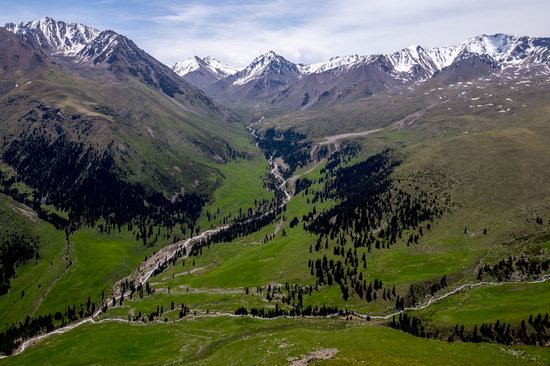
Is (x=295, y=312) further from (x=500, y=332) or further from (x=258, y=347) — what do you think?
(x=500, y=332)

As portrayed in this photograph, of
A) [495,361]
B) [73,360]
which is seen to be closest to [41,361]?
[73,360]

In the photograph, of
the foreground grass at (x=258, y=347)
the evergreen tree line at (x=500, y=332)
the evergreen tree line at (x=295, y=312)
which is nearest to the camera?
the foreground grass at (x=258, y=347)

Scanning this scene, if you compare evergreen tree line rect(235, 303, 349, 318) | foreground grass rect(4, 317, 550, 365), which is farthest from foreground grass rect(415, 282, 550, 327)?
evergreen tree line rect(235, 303, 349, 318)

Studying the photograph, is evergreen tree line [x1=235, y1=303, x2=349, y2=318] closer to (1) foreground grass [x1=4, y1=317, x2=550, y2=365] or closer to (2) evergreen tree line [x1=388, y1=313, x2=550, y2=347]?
(1) foreground grass [x1=4, y1=317, x2=550, y2=365]

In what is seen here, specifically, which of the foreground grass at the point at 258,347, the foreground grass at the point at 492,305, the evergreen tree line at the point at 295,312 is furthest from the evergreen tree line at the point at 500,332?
the evergreen tree line at the point at 295,312

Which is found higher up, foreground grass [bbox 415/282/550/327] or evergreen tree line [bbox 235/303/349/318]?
foreground grass [bbox 415/282/550/327]

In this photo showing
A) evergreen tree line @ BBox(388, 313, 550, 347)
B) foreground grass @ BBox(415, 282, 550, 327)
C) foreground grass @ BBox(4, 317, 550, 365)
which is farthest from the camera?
foreground grass @ BBox(415, 282, 550, 327)

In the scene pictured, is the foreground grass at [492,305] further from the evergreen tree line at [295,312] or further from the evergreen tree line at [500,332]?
the evergreen tree line at [295,312]

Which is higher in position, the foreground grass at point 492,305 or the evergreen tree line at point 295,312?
the foreground grass at point 492,305

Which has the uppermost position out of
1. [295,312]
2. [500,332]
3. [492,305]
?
[492,305]

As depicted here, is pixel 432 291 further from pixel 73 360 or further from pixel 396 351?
pixel 73 360

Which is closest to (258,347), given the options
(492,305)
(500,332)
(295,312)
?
(295,312)
